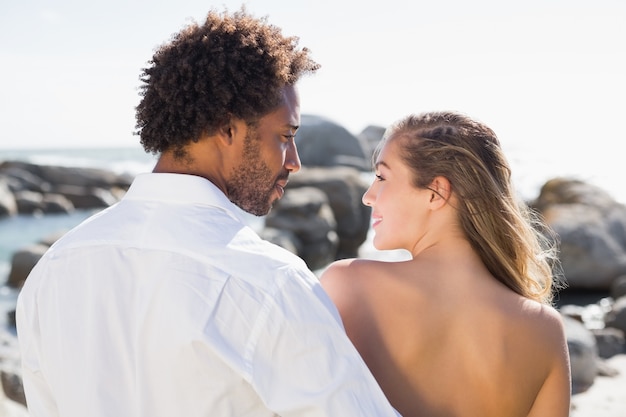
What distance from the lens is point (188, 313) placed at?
1384 millimetres

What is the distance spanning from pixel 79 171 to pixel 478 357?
74.1 feet

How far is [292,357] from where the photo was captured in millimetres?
1386

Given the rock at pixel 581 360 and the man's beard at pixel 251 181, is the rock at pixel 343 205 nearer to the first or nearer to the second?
the rock at pixel 581 360

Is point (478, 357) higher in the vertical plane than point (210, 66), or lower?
lower

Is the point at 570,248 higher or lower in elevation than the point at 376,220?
lower

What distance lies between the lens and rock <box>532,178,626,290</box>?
9.94 m

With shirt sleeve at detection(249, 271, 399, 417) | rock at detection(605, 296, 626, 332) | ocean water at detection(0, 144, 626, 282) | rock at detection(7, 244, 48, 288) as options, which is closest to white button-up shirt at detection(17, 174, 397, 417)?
shirt sleeve at detection(249, 271, 399, 417)

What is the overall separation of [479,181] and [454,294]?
0.33m

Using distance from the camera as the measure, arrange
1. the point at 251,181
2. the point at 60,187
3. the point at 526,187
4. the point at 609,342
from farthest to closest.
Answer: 1. the point at 60,187
2. the point at 526,187
3. the point at 609,342
4. the point at 251,181

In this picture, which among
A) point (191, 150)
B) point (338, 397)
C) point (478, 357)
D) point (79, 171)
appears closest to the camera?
point (338, 397)

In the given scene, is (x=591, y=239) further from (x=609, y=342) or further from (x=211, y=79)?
(x=211, y=79)

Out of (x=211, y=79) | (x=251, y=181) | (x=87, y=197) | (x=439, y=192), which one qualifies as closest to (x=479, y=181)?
(x=439, y=192)

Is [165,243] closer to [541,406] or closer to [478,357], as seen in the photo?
[478,357]

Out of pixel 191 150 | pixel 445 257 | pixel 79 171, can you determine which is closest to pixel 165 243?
pixel 191 150
